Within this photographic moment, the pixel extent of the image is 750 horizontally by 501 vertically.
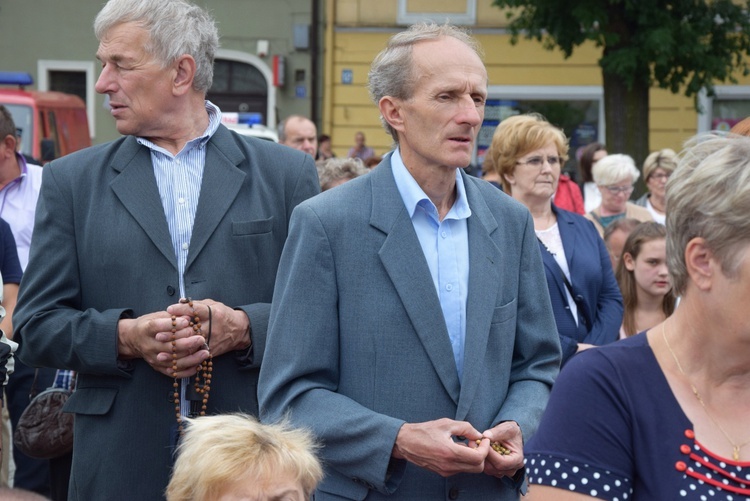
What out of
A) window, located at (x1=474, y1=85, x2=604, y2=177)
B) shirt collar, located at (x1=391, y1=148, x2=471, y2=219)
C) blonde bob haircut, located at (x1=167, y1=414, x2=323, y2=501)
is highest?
shirt collar, located at (x1=391, y1=148, x2=471, y2=219)

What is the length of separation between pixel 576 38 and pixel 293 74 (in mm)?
Answer: 6690

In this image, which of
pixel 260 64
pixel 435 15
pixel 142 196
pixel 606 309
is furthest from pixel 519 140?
pixel 260 64

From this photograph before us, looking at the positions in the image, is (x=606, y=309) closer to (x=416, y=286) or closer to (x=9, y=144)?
(x=416, y=286)

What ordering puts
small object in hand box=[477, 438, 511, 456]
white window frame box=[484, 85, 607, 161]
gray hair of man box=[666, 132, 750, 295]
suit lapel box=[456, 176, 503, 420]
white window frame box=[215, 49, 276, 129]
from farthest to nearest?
1. white window frame box=[215, 49, 276, 129]
2. white window frame box=[484, 85, 607, 161]
3. suit lapel box=[456, 176, 503, 420]
4. small object in hand box=[477, 438, 511, 456]
5. gray hair of man box=[666, 132, 750, 295]

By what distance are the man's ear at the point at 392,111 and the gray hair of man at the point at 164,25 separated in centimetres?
75

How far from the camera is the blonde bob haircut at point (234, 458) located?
297cm

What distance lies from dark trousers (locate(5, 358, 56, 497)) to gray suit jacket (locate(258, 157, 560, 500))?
306 cm

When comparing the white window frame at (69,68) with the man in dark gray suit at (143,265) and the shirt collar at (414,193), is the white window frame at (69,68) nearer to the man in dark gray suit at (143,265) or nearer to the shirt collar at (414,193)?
the man in dark gray suit at (143,265)

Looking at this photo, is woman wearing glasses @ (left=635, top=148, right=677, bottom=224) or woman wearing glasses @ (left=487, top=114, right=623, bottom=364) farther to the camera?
woman wearing glasses @ (left=635, top=148, right=677, bottom=224)

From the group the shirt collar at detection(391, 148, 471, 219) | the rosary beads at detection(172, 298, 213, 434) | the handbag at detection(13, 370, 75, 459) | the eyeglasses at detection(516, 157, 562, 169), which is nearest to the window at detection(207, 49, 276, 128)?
the eyeglasses at detection(516, 157, 562, 169)

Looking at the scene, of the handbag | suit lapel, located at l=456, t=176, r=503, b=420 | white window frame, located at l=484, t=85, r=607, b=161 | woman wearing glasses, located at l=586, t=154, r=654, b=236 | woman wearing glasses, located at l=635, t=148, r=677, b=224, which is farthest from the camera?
white window frame, located at l=484, t=85, r=607, b=161

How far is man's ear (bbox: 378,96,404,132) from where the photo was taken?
3.54m

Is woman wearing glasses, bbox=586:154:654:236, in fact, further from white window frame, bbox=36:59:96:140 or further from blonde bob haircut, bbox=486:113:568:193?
white window frame, bbox=36:59:96:140

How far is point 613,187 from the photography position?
354 inches
